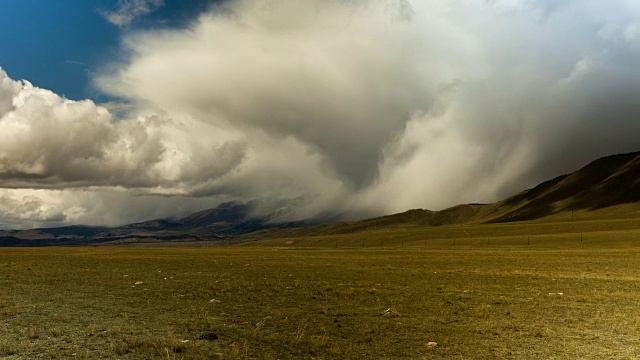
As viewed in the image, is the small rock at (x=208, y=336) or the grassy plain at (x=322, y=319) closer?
the grassy plain at (x=322, y=319)

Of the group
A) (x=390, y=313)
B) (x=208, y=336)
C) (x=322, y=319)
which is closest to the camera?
(x=208, y=336)

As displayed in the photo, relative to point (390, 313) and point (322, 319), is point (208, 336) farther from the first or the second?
point (390, 313)

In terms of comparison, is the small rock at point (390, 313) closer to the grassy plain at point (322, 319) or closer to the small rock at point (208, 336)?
the grassy plain at point (322, 319)

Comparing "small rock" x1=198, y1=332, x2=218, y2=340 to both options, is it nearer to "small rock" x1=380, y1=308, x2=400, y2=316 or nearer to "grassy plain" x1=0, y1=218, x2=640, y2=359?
"grassy plain" x1=0, y1=218, x2=640, y2=359

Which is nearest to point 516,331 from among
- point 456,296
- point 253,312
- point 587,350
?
point 587,350

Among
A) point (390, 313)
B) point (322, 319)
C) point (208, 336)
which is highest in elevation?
point (208, 336)

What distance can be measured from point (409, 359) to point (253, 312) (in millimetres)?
11086

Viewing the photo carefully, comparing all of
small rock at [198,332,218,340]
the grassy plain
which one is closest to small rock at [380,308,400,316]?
the grassy plain

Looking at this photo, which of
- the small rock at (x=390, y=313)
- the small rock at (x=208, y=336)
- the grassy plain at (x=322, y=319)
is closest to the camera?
the grassy plain at (x=322, y=319)

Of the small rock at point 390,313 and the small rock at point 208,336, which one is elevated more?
the small rock at point 208,336

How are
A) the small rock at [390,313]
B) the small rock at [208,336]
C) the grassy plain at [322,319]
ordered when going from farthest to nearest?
the small rock at [390,313]
the small rock at [208,336]
the grassy plain at [322,319]

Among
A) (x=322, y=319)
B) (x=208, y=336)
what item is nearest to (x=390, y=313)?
(x=322, y=319)

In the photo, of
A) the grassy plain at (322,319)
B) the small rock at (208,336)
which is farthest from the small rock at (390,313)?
the small rock at (208,336)

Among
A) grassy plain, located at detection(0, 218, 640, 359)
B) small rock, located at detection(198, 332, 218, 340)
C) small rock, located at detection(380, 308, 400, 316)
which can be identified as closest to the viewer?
grassy plain, located at detection(0, 218, 640, 359)
